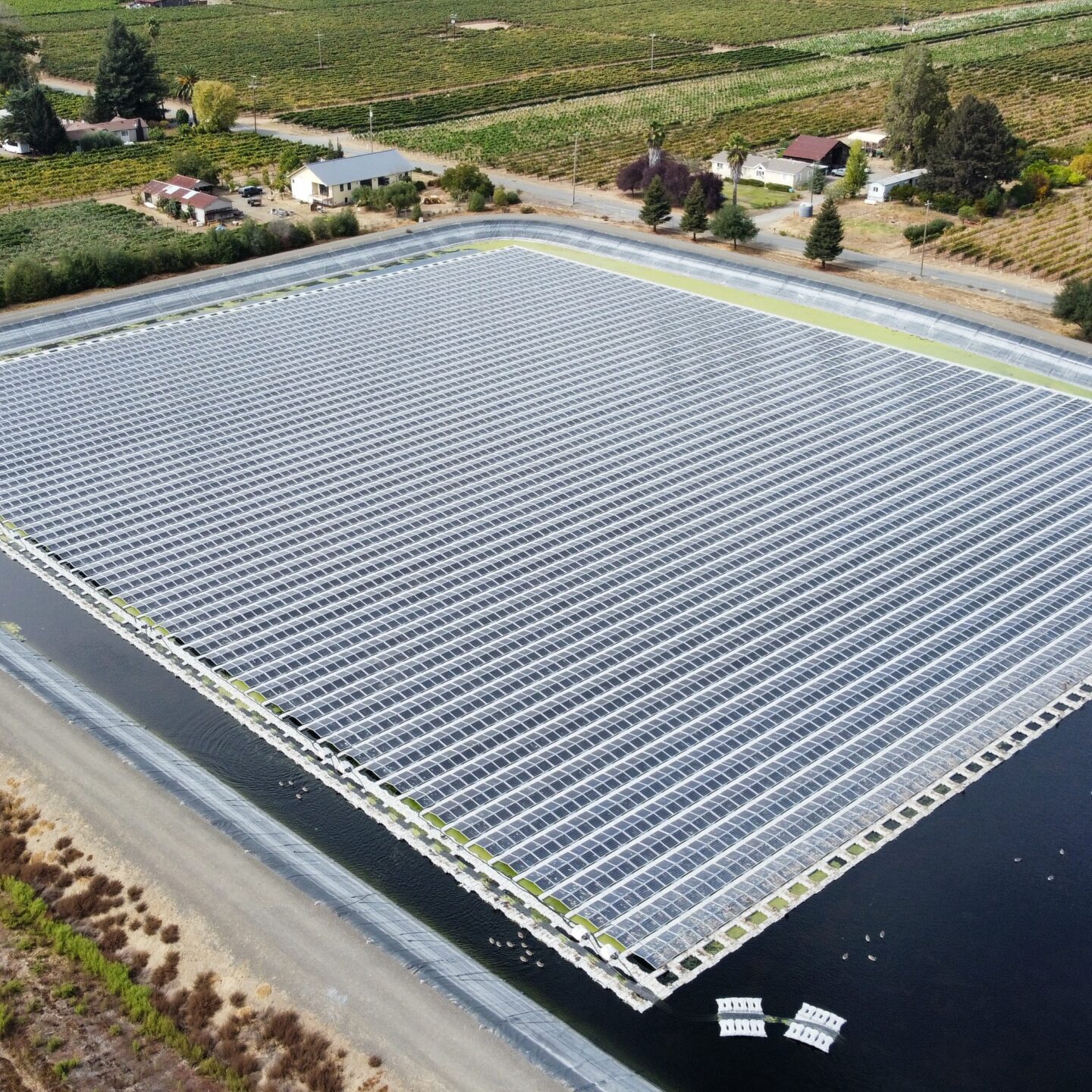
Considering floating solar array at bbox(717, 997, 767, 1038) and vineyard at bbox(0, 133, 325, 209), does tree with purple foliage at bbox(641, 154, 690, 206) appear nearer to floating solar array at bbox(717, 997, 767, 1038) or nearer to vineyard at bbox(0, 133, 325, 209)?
vineyard at bbox(0, 133, 325, 209)

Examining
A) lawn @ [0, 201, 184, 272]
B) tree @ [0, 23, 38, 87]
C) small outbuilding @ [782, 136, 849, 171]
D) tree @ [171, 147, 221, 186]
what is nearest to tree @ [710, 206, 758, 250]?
small outbuilding @ [782, 136, 849, 171]

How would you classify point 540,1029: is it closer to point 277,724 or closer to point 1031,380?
point 277,724

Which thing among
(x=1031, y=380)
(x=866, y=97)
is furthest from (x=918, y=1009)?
(x=866, y=97)

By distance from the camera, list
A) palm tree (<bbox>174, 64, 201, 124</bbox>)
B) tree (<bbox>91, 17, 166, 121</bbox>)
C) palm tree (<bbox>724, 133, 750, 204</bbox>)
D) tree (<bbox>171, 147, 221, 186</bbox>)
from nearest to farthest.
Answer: palm tree (<bbox>724, 133, 750, 204</bbox>) < tree (<bbox>171, 147, 221, 186</bbox>) < tree (<bbox>91, 17, 166, 121</bbox>) < palm tree (<bbox>174, 64, 201, 124</bbox>)

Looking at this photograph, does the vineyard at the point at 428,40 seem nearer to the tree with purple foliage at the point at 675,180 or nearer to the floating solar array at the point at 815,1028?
the tree with purple foliage at the point at 675,180

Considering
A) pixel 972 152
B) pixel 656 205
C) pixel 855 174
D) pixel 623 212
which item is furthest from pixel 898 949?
pixel 855 174

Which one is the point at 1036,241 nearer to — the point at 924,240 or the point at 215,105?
the point at 924,240

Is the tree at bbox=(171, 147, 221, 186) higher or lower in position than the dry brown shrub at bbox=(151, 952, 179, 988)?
higher

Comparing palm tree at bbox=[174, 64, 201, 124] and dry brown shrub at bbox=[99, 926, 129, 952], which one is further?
palm tree at bbox=[174, 64, 201, 124]
